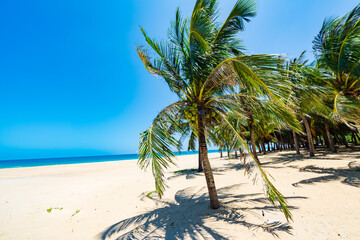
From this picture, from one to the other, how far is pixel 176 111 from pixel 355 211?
454 cm

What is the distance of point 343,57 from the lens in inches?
243

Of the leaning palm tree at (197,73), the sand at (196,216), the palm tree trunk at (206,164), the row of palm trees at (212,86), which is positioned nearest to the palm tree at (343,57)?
the row of palm trees at (212,86)

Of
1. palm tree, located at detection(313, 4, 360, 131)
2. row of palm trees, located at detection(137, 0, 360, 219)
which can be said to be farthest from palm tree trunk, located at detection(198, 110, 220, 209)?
palm tree, located at detection(313, 4, 360, 131)

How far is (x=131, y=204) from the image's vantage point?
5660mm

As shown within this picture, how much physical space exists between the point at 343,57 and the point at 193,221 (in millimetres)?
8354

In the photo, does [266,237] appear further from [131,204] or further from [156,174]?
[131,204]

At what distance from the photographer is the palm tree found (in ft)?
16.0

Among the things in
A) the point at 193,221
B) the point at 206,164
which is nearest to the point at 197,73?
the point at 206,164

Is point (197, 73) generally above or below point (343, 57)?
below

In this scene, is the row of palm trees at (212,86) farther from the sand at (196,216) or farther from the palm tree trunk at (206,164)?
the sand at (196,216)

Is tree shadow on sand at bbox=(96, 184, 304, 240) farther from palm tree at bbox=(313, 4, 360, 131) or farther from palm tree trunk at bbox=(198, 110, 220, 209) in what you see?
palm tree at bbox=(313, 4, 360, 131)

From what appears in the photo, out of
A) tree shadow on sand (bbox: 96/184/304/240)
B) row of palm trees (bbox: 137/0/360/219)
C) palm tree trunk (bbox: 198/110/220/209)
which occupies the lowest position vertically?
tree shadow on sand (bbox: 96/184/304/240)

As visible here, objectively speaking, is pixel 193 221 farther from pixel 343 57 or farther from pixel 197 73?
pixel 343 57

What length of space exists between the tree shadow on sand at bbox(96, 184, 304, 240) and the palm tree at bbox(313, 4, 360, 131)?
3874mm
